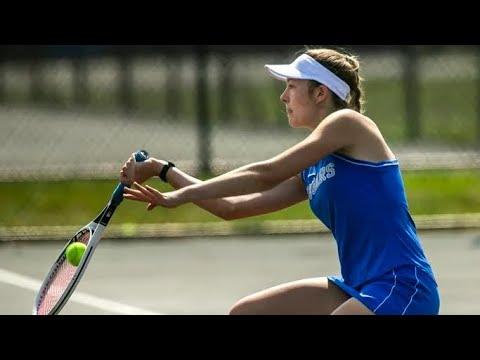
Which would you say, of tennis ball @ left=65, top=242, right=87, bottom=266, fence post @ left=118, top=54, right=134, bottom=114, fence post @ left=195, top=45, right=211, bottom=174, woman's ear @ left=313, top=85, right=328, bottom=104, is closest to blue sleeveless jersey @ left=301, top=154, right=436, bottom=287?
woman's ear @ left=313, top=85, right=328, bottom=104

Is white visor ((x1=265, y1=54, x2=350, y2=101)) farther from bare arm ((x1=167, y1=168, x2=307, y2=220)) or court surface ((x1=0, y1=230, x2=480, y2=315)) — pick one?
court surface ((x1=0, y1=230, x2=480, y2=315))

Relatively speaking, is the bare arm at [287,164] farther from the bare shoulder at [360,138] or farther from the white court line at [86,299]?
the white court line at [86,299]

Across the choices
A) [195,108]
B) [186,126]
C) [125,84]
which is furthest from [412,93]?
[125,84]

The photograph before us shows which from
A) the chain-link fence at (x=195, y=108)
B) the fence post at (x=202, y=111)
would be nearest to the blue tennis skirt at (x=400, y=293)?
the fence post at (x=202, y=111)

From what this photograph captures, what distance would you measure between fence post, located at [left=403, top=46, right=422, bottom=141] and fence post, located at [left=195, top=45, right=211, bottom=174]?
3123 millimetres

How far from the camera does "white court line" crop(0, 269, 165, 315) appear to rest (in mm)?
8789

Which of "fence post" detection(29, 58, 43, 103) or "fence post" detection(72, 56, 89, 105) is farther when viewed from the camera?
"fence post" detection(29, 58, 43, 103)

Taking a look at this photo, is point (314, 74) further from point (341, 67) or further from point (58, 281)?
point (58, 281)

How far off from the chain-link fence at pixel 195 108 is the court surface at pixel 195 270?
232 cm

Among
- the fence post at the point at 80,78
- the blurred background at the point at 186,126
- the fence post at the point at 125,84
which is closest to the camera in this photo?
the blurred background at the point at 186,126

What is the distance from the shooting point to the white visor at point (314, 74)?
538cm

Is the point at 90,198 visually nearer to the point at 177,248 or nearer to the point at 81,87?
the point at 177,248
